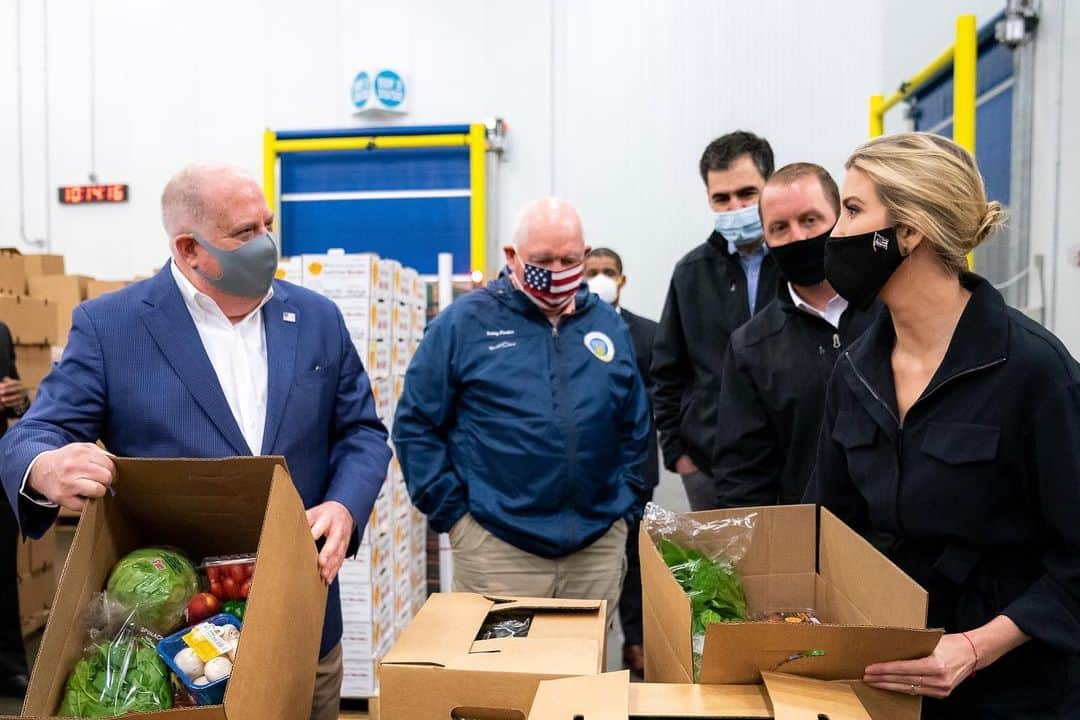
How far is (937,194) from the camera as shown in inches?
53.6

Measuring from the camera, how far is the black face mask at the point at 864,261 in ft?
4.59

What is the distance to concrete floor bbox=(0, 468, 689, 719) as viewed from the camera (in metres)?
3.51

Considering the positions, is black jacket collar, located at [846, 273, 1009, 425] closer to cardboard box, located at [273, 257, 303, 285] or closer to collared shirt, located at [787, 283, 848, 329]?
collared shirt, located at [787, 283, 848, 329]

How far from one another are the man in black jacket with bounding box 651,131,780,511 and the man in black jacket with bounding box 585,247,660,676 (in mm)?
823

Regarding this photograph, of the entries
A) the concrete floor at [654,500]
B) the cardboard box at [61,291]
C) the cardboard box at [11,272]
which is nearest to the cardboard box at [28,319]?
the cardboard box at [11,272]

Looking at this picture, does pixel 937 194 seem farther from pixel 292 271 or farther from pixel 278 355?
pixel 292 271

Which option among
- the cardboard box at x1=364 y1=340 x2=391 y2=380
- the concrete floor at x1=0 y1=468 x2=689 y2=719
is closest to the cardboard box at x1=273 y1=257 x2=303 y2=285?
the cardboard box at x1=364 y1=340 x2=391 y2=380

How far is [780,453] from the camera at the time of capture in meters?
2.13

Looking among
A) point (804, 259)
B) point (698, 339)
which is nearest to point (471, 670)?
point (804, 259)

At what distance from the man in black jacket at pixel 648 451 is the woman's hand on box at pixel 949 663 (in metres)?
2.37

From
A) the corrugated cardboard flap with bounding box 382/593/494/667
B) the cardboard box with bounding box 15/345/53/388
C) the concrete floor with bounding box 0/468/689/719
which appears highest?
the cardboard box with bounding box 15/345/53/388

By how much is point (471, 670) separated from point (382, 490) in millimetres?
2580

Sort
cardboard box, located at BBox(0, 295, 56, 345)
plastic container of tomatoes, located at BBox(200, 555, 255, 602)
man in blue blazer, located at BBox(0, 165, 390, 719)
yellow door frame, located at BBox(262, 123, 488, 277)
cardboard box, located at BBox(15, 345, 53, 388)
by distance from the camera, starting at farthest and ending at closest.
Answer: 1. yellow door frame, located at BBox(262, 123, 488, 277)
2. cardboard box, located at BBox(15, 345, 53, 388)
3. cardboard box, located at BBox(0, 295, 56, 345)
4. man in blue blazer, located at BBox(0, 165, 390, 719)
5. plastic container of tomatoes, located at BBox(200, 555, 255, 602)

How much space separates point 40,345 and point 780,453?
409 cm
